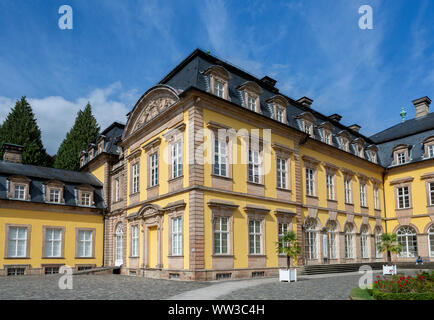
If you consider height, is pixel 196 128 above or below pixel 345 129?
below

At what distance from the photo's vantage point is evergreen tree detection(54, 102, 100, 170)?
4791 cm

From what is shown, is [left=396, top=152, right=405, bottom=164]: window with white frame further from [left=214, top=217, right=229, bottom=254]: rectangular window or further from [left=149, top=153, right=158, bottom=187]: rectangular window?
[left=149, top=153, right=158, bottom=187]: rectangular window

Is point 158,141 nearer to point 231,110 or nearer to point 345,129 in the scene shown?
point 231,110

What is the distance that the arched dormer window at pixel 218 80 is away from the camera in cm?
2128


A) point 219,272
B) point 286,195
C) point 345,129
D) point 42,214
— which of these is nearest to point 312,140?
point 286,195

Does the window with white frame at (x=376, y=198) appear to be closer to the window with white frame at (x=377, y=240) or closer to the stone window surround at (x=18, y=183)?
the window with white frame at (x=377, y=240)

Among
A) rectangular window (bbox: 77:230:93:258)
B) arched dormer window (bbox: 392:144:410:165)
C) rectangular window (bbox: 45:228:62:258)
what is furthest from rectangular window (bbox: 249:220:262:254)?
arched dormer window (bbox: 392:144:410:165)

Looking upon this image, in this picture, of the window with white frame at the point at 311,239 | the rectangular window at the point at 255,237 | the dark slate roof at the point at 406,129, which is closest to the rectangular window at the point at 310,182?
the window with white frame at the point at 311,239

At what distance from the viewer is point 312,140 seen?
27391mm

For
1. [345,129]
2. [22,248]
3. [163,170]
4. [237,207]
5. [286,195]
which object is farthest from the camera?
[345,129]

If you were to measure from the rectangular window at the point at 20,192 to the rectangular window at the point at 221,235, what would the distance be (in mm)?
15019

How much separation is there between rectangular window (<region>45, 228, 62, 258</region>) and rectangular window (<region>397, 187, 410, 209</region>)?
88.0 feet

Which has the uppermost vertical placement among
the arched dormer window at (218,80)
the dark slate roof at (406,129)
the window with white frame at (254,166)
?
the dark slate roof at (406,129)
